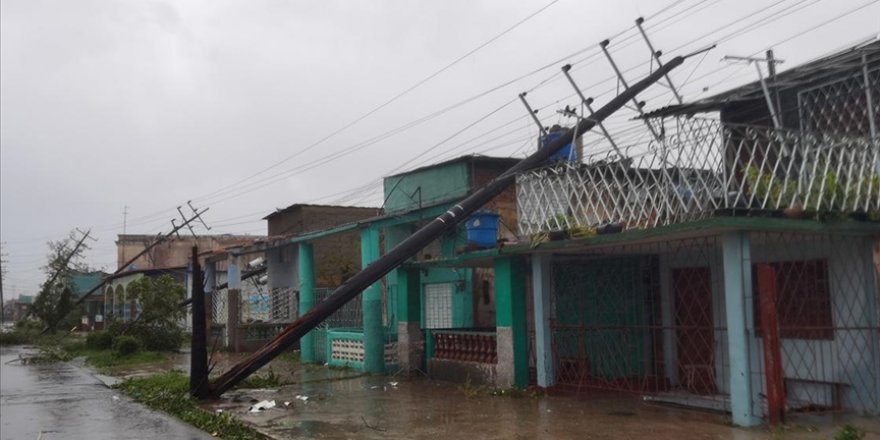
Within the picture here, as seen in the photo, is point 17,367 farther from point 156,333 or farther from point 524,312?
point 524,312

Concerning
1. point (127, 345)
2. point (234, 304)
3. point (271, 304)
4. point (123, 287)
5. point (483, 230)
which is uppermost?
point (483, 230)

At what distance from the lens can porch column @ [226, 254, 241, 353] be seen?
26.3 meters

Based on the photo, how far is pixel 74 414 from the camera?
13672 millimetres

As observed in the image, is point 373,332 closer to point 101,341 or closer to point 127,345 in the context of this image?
point 127,345

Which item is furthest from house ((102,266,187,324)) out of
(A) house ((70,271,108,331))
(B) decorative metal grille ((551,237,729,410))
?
(B) decorative metal grille ((551,237,729,410))

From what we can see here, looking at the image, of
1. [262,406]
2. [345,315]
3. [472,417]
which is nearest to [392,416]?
[472,417]

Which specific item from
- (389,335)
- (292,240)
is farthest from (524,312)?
(292,240)

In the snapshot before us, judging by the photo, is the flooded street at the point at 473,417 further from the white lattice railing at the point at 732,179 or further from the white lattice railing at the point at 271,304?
the white lattice railing at the point at 271,304

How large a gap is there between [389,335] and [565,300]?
5.69 meters

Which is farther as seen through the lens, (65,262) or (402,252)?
(65,262)

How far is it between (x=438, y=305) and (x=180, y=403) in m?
8.09

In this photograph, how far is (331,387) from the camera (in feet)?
53.5

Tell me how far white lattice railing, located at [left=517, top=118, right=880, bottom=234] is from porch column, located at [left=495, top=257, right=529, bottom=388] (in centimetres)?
253

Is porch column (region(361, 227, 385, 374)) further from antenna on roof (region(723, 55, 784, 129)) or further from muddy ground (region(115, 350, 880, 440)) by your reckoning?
Result: antenna on roof (region(723, 55, 784, 129))
